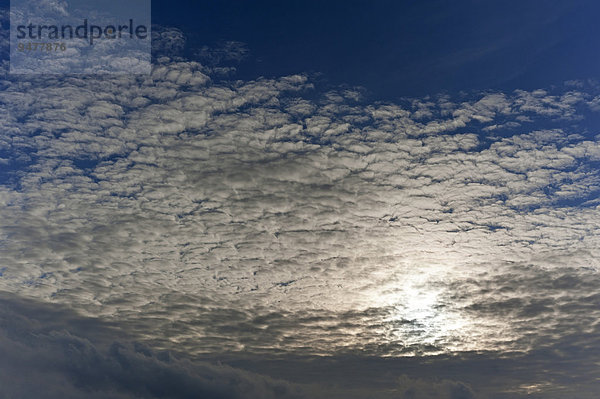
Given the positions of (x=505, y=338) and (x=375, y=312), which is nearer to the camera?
(x=375, y=312)

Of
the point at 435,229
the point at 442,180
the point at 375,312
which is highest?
the point at 442,180

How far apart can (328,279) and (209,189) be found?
17.3m

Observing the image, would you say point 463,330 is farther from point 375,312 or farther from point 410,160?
point 410,160

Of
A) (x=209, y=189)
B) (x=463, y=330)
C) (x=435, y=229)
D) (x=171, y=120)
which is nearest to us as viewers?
(x=171, y=120)

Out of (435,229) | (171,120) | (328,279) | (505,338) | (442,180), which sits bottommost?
(505,338)

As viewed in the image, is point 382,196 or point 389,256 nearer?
point 382,196

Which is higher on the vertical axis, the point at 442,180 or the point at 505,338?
the point at 442,180

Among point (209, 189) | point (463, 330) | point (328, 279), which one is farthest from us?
point (463, 330)

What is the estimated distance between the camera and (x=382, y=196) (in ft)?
117

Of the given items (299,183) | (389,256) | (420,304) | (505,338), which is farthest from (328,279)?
(505,338)

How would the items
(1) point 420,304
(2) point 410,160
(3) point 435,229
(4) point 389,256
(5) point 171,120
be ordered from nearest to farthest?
1. (5) point 171,120
2. (2) point 410,160
3. (3) point 435,229
4. (4) point 389,256
5. (1) point 420,304

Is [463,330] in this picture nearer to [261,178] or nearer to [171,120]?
[261,178]

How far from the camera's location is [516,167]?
108ft

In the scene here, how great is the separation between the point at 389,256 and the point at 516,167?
14407 millimetres
